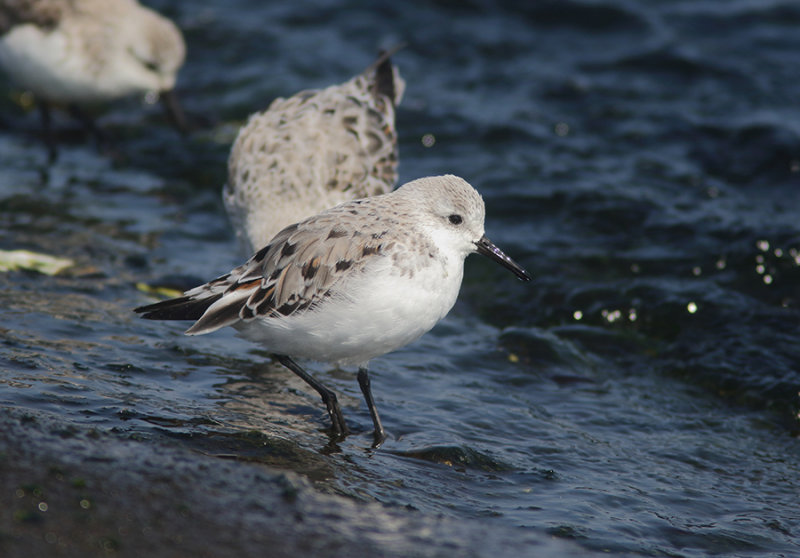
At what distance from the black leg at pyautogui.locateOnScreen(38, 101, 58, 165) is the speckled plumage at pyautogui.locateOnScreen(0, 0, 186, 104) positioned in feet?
0.59

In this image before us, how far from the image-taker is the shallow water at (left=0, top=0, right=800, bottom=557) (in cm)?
501

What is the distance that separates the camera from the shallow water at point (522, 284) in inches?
197

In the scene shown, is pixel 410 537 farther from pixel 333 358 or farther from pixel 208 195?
pixel 208 195

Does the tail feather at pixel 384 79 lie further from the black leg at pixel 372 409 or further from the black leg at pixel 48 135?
the black leg at pixel 48 135

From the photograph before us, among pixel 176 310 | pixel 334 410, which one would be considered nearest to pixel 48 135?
pixel 176 310

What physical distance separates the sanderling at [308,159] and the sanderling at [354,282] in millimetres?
1258

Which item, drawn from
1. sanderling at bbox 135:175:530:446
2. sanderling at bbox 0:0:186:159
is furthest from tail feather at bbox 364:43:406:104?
sanderling at bbox 0:0:186:159

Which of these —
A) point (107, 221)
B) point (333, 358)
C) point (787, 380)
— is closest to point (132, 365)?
point (333, 358)

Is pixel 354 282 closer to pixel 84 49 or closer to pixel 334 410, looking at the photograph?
pixel 334 410

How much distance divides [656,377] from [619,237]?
213 cm

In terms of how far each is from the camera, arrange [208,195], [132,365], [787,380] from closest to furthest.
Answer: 1. [132,365]
2. [787,380]
3. [208,195]

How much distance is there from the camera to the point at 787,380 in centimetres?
661

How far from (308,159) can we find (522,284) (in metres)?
2.27

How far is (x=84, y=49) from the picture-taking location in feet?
33.4
